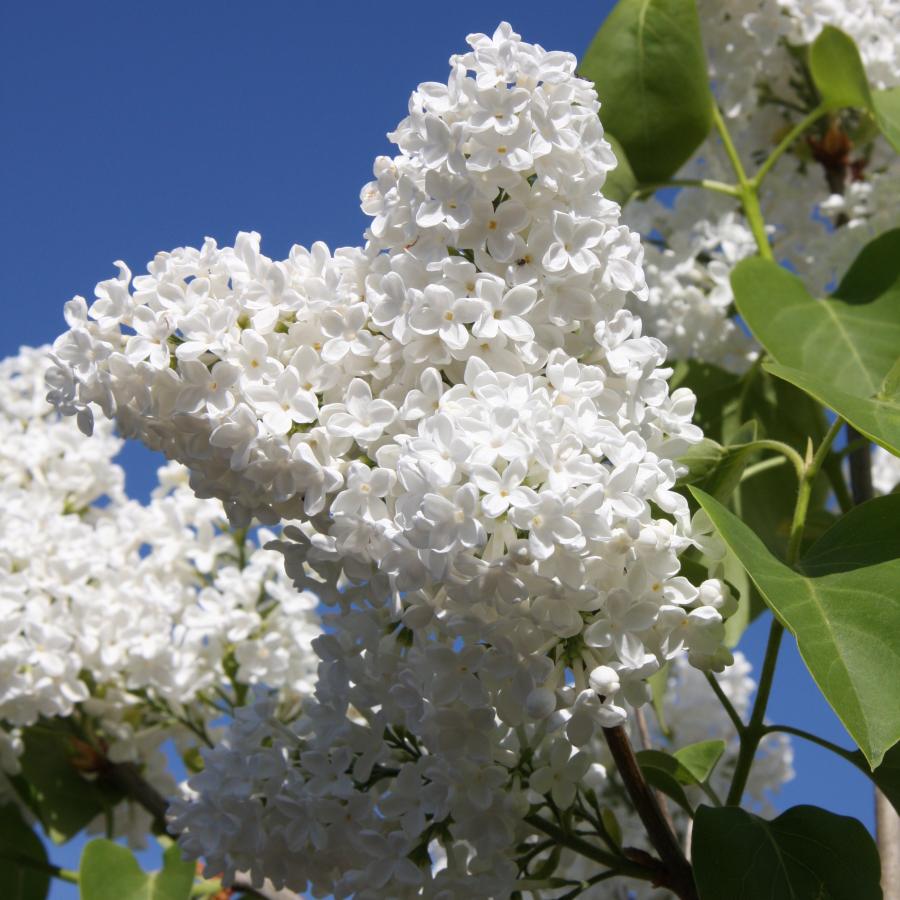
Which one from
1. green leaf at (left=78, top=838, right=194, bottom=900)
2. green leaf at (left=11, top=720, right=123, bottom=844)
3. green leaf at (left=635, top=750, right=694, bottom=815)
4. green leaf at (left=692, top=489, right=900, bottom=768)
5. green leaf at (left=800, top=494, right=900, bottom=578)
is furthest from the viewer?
green leaf at (left=11, top=720, right=123, bottom=844)

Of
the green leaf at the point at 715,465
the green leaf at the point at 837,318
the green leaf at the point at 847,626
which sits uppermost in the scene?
the green leaf at the point at 837,318

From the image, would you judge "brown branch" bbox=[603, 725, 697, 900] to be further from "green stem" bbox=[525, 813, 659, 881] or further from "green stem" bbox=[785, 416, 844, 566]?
"green stem" bbox=[785, 416, 844, 566]

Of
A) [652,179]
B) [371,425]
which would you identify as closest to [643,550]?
[371,425]

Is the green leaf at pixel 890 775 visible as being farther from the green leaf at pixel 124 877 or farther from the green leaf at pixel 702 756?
the green leaf at pixel 124 877

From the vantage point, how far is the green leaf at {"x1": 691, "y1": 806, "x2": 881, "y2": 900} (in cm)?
79

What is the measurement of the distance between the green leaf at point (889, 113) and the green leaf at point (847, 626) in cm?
64

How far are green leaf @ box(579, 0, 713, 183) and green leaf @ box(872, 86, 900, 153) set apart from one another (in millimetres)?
187

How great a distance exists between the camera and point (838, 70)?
146cm

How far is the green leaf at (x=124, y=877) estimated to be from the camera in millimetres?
1243

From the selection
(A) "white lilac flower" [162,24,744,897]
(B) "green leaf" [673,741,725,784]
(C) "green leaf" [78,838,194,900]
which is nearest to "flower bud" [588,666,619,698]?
(A) "white lilac flower" [162,24,744,897]

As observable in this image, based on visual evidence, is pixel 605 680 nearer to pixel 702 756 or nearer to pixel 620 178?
pixel 702 756

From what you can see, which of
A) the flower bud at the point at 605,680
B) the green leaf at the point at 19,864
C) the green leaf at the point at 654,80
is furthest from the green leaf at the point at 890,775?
the green leaf at the point at 19,864

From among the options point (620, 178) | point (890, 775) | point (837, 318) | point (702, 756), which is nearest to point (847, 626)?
point (890, 775)

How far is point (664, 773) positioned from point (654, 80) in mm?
802
